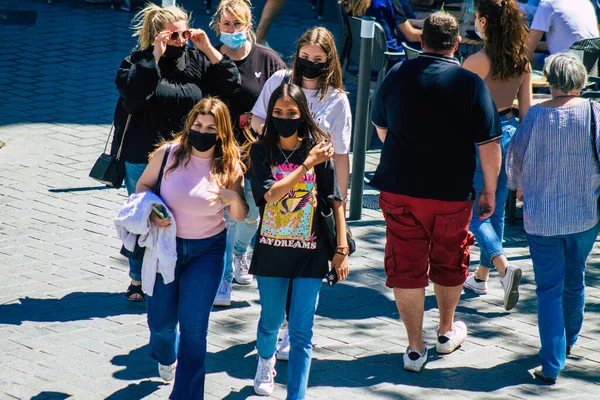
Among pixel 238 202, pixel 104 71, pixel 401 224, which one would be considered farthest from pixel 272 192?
pixel 104 71

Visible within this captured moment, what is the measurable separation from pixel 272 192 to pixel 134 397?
1379 millimetres

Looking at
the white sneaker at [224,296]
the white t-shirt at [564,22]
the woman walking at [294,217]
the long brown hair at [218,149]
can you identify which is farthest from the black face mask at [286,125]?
the white t-shirt at [564,22]

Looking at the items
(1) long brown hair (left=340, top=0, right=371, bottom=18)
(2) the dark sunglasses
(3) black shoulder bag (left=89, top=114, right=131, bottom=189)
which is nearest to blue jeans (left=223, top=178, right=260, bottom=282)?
(3) black shoulder bag (left=89, top=114, right=131, bottom=189)

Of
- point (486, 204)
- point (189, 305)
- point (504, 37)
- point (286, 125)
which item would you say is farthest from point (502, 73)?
point (189, 305)

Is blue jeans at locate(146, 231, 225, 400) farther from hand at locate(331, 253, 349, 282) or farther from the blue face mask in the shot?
the blue face mask

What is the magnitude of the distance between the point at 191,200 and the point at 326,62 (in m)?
1.27

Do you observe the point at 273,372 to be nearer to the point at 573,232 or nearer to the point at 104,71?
the point at 573,232

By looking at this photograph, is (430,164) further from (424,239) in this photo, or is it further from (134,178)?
(134,178)

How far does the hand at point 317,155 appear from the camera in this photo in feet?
16.9

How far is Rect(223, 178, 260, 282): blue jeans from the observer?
21.4 feet

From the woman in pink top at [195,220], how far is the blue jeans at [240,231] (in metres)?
1.04

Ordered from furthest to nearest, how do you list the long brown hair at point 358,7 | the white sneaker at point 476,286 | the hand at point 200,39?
the long brown hair at point 358,7
the white sneaker at point 476,286
the hand at point 200,39

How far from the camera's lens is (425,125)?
5590 mm

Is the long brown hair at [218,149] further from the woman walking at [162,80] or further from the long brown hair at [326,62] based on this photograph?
the woman walking at [162,80]
